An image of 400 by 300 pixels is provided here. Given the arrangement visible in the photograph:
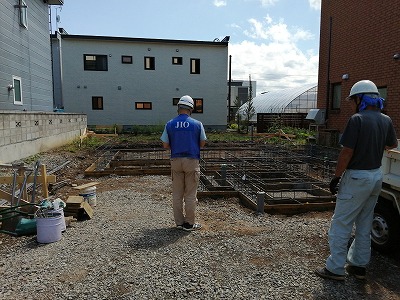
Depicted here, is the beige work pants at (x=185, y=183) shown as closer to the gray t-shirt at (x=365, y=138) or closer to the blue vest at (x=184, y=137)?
the blue vest at (x=184, y=137)

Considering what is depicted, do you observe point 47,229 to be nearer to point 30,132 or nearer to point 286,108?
point 30,132

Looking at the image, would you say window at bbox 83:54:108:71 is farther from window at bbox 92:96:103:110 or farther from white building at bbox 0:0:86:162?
white building at bbox 0:0:86:162

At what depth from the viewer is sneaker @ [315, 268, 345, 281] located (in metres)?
3.12

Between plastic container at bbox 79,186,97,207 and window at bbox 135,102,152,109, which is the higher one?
window at bbox 135,102,152,109

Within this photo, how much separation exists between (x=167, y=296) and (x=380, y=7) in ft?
37.4

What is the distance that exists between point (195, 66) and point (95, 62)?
6.91 meters

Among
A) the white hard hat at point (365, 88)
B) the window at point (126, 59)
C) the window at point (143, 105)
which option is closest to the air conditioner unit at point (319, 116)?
the white hard hat at point (365, 88)

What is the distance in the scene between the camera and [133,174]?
8516 mm

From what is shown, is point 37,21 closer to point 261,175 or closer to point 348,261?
point 261,175

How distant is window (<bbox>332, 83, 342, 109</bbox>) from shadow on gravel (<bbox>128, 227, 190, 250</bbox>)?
11.0m

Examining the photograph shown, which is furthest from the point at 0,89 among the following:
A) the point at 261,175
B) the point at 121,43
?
the point at 121,43

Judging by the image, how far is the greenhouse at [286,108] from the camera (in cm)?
2122

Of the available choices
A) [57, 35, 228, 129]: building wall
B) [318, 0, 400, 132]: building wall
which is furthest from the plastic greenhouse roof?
[318, 0, 400, 132]: building wall

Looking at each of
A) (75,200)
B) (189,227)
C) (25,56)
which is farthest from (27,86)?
(189,227)
